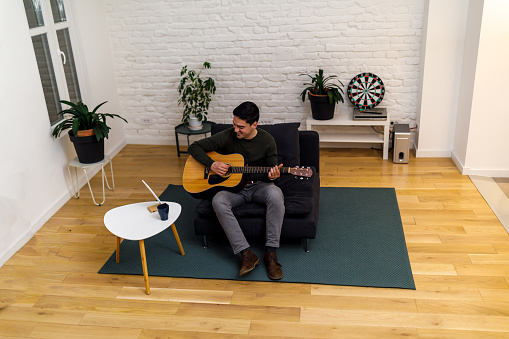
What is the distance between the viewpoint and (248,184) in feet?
11.2

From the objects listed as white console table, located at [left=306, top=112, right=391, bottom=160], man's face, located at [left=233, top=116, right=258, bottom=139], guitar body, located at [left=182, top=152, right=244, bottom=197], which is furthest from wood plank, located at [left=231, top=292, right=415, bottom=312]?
white console table, located at [left=306, top=112, right=391, bottom=160]

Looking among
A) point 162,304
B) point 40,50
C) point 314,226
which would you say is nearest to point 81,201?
point 40,50

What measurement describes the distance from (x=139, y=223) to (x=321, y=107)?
247 cm

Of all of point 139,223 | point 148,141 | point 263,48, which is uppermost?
point 263,48

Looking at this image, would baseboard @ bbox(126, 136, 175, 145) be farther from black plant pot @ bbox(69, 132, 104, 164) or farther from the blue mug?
the blue mug

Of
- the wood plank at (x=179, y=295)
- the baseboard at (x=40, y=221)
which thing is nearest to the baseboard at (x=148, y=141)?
the baseboard at (x=40, y=221)

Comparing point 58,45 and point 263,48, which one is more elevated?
point 58,45

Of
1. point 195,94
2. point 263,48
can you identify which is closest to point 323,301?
point 195,94

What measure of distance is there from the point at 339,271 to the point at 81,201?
244 cm

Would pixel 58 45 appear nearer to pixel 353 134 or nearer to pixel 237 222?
pixel 237 222

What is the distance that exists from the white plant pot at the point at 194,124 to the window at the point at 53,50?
116 cm

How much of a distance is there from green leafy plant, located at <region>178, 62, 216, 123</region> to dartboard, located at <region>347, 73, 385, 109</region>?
1.46 meters

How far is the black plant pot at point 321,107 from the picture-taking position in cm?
482

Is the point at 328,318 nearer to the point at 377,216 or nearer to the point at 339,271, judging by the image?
the point at 339,271
